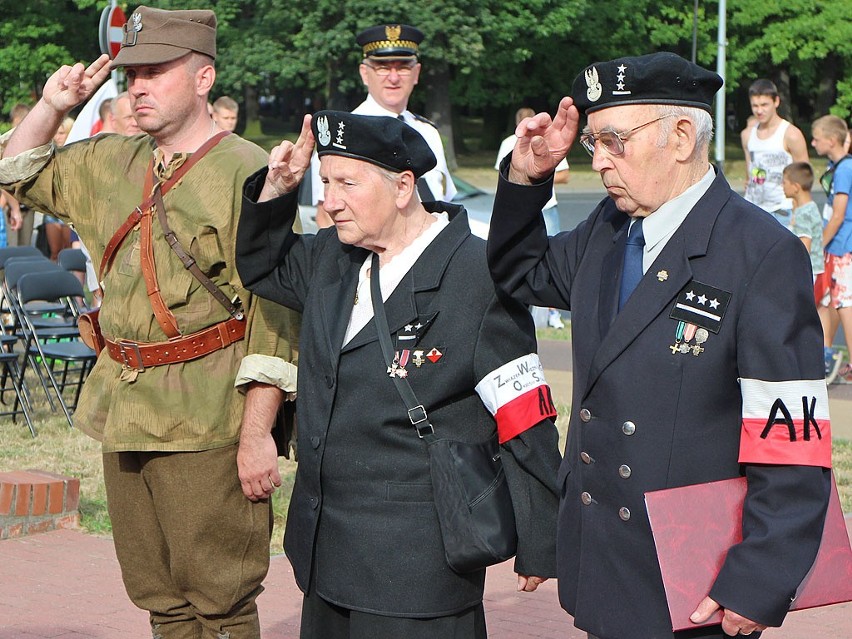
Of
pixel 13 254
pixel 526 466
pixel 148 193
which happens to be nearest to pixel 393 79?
Answer: pixel 148 193

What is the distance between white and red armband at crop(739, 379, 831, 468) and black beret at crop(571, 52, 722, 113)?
2.05ft

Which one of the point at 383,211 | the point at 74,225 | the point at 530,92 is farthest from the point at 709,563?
the point at 530,92

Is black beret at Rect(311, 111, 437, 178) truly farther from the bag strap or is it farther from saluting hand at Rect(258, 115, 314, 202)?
the bag strap

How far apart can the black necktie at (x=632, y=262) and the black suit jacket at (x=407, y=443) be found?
420 millimetres

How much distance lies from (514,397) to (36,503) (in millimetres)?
4099

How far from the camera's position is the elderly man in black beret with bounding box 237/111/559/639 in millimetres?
3320

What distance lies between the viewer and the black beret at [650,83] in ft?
9.46

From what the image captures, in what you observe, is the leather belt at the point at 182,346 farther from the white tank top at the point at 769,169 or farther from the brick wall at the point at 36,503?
the white tank top at the point at 769,169

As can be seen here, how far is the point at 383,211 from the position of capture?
340 centimetres

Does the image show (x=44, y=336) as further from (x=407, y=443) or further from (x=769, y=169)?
(x=407, y=443)

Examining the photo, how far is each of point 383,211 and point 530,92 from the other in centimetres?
4431

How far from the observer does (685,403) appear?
2859 millimetres

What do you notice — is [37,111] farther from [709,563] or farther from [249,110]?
[249,110]

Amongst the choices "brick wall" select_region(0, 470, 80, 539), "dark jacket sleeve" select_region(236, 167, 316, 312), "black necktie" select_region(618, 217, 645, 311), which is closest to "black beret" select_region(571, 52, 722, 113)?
"black necktie" select_region(618, 217, 645, 311)
